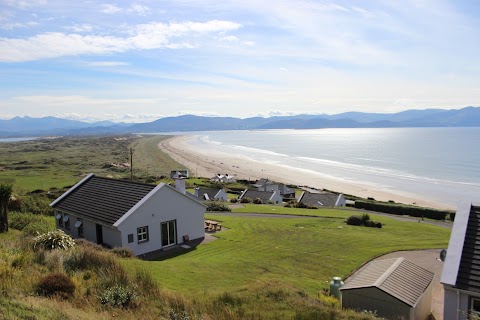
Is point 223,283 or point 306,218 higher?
point 223,283

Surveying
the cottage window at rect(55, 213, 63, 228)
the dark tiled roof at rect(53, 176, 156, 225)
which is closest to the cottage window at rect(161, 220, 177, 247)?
the dark tiled roof at rect(53, 176, 156, 225)

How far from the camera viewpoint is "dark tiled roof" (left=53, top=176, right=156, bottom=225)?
23.2 m

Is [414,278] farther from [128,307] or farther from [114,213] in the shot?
[114,213]

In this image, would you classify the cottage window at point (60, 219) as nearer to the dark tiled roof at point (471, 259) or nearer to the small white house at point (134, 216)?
the small white house at point (134, 216)

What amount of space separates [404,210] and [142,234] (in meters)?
40.0

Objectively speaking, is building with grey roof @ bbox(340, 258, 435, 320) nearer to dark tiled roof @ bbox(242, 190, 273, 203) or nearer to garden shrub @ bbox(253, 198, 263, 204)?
garden shrub @ bbox(253, 198, 263, 204)

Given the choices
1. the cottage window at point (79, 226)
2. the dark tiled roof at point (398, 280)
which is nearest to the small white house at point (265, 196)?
the cottage window at point (79, 226)

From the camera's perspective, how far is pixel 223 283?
15.3 metres

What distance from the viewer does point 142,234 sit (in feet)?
74.4

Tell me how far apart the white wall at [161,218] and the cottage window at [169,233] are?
254 mm

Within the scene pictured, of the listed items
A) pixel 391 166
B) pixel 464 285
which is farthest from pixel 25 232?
pixel 391 166

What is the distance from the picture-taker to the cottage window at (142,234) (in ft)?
73.8

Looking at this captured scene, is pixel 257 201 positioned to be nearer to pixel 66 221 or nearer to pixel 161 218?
pixel 66 221

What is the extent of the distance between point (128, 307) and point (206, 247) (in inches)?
574
